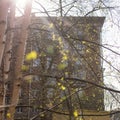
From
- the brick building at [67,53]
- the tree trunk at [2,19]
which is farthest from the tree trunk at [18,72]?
the brick building at [67,53]

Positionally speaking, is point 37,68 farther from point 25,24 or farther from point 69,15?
point 25,24

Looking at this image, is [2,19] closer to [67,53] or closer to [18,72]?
[18,72]

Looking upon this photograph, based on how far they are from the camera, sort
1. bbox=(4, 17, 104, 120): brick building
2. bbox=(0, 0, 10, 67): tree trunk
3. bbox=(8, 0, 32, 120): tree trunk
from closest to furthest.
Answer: bbox=(0, 0, 10, 67): tree trunk, bbox=(8, 0, 32, 120): tree trunk, bbox=(4, 17, 104, 120): brick building

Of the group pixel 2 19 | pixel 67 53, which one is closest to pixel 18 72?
pixel 2 19

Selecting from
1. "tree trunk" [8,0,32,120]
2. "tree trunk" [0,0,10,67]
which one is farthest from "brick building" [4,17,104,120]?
"tree trunk" [0,0,10,67]

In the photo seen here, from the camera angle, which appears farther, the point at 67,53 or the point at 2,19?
the point at 67,53

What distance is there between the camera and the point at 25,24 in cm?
253

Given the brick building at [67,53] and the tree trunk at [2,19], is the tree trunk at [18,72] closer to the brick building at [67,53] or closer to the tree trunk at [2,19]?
the tree trunk at [2,19]

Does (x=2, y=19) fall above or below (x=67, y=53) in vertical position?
below

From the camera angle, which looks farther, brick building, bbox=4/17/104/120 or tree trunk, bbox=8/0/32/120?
brick building, bbox=4/17/104/120

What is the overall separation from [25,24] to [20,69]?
13.6 inches

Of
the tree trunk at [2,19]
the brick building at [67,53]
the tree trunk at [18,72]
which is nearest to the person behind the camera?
the tree trunk at [2,19]

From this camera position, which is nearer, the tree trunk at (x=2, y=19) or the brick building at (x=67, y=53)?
the tree trunk at (x=2, y=19)

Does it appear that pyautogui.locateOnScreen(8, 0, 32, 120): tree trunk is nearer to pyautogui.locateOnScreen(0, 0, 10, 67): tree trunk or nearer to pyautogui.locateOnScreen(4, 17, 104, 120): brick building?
pyautogui.locateOnScreen(0, 0, 10, 67): tree trunk
